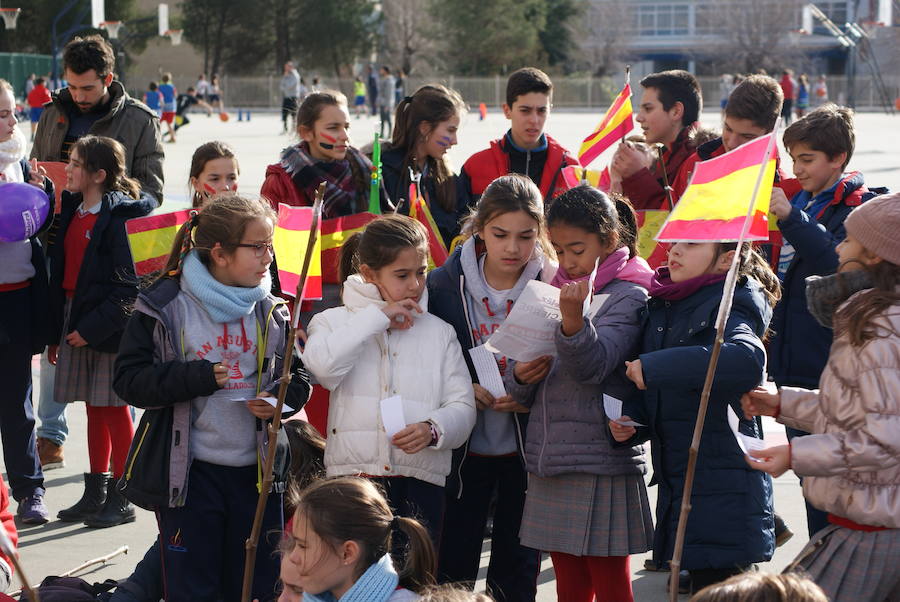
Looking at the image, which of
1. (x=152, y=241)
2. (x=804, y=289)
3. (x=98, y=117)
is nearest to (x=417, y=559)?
(x=152, y=241)

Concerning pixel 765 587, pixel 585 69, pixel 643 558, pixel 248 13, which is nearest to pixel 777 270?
pixel 643 558

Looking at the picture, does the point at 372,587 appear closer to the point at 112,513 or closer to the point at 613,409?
the point at 613,409

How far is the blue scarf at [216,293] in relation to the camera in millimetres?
4156

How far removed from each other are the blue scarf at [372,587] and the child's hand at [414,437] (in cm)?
82

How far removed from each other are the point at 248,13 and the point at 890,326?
224 ft

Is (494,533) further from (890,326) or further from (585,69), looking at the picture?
(585,69)

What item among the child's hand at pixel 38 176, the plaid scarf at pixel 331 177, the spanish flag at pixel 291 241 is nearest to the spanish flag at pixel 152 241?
the spanish flag at pixel 291 241

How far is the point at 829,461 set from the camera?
3.28 meters

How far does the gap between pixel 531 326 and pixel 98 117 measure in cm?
356

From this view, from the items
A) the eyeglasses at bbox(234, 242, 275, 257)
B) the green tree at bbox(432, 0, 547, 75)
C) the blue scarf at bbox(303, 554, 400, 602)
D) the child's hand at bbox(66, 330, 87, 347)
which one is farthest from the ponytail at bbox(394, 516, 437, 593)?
the green tree at bbox(432, 0, 547, 75)

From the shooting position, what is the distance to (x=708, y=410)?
390 cm

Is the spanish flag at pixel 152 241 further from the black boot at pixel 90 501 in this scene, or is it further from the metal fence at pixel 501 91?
the metal fence at pixel 501 91

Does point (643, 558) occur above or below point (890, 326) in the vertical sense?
below

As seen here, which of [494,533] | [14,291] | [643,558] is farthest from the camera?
[14,291]
